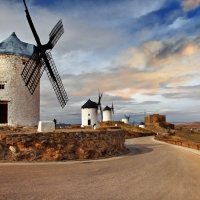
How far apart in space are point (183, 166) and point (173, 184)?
3.79 m

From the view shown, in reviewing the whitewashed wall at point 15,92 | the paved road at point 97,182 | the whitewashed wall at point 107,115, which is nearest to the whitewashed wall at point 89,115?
the whitewashed wall at point 107,115

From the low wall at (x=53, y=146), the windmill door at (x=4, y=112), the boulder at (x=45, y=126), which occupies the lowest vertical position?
the low wall at (x=53, y=146)

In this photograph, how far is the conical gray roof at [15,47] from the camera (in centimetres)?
1805

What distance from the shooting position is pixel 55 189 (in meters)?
6.91

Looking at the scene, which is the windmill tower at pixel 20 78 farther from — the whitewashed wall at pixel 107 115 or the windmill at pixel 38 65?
the whitewashed wall at pixel 107 115

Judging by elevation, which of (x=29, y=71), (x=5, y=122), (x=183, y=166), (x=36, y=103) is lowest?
(x=183, y=166)

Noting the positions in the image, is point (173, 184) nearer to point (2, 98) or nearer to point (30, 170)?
point (30, 170)

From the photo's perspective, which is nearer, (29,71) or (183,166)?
(183,166)

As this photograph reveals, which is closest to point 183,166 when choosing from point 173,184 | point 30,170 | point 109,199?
point 173,184

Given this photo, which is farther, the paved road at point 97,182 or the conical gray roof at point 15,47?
the conical gray roof at point 15,47

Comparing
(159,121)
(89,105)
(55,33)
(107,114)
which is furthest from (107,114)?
(55,33)

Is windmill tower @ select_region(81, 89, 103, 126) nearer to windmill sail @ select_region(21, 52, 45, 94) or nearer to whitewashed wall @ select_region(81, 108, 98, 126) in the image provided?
whitewashed wall @ select_region(81, 108, 98, 126)

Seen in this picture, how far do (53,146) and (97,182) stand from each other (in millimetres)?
4501

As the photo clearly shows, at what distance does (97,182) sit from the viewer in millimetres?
7910
